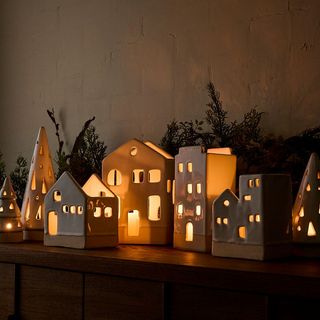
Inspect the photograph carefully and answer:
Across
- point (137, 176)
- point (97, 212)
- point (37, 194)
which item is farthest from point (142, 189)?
point (37, 194)

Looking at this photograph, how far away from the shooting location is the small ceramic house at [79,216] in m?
1.36

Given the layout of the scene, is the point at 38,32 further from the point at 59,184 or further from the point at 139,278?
the point at 139,278

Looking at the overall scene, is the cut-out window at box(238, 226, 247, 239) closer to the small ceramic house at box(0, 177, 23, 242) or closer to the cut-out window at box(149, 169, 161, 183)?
the cut-out window at box(149, 169, 161, 183)

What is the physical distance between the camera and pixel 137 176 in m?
1.50

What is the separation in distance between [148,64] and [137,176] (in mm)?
452

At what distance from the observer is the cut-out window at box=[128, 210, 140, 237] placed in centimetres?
148

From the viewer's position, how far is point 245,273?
3.28 feet

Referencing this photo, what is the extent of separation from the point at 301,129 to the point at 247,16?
14.1 inches

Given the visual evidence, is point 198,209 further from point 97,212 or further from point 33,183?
point 33,183

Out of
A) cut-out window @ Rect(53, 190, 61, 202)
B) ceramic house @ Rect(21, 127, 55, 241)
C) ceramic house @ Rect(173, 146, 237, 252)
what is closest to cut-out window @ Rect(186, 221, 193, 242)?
ceramic house @ Rect(173, 146, 237, 252)

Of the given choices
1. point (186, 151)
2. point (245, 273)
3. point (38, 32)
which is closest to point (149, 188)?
point (186, 151)

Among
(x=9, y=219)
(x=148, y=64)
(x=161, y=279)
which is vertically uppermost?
(x=148, y=64)

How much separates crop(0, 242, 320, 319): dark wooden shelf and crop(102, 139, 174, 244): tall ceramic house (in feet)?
0.20

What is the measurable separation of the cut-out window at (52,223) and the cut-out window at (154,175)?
0.26 meters
